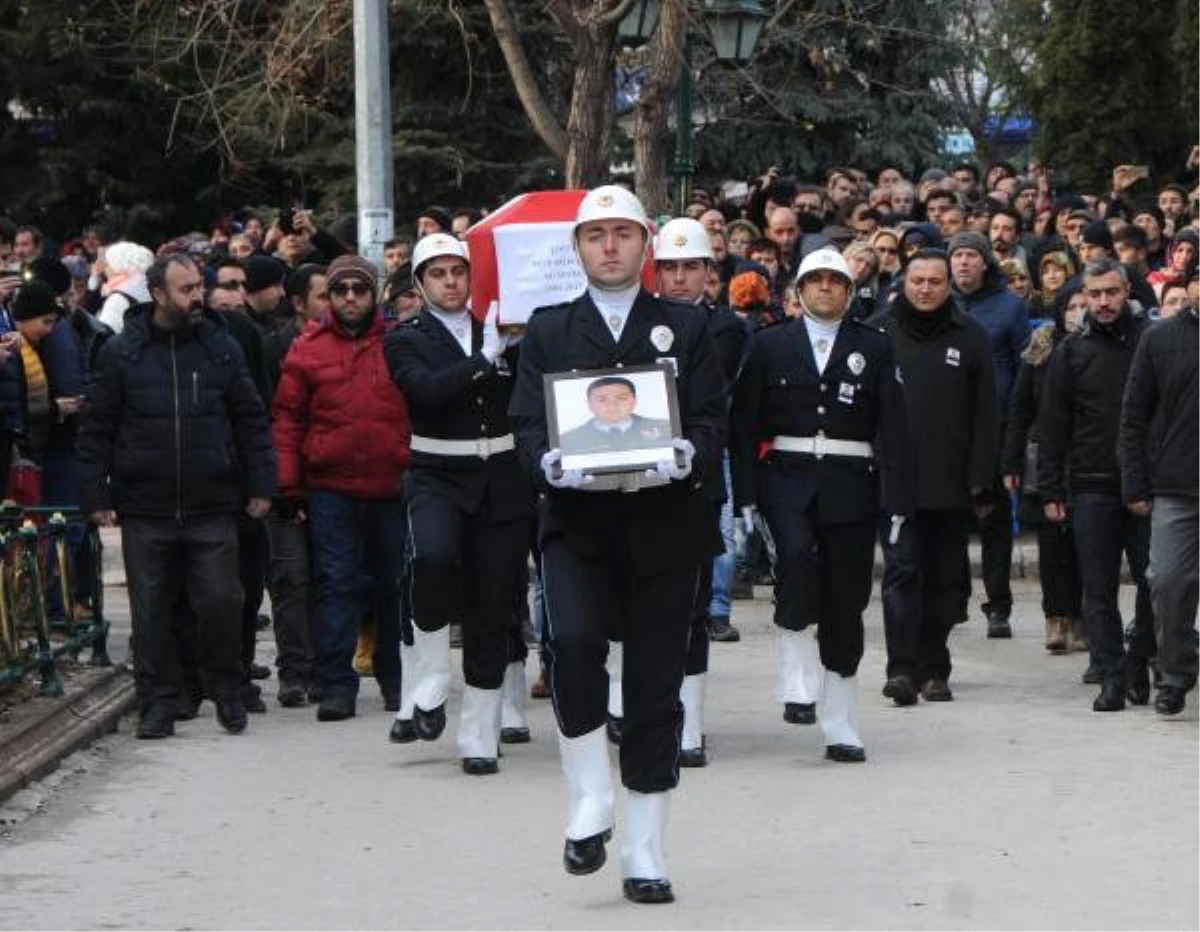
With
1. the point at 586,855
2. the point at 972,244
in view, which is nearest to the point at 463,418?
the point at 586,855

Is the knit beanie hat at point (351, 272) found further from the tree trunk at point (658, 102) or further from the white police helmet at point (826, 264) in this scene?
the tree trunk at point (658, 102)

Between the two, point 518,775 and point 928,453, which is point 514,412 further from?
point 928,453

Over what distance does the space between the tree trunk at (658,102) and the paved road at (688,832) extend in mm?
7819

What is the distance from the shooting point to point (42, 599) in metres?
12.8

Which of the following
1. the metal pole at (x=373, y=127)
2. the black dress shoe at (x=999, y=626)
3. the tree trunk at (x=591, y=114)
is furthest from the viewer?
the tree trunk at (x=591, y=114)

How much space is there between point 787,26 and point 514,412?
967 inches

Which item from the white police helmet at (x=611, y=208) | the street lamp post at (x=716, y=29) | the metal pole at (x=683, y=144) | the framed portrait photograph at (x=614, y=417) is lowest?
the framed portrait photograph at (x=614, y=417)

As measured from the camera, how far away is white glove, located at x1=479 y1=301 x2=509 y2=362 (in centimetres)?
1162

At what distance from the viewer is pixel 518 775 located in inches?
451

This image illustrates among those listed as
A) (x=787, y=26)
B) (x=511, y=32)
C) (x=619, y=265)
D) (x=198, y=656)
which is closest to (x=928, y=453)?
(x=198, y=656)

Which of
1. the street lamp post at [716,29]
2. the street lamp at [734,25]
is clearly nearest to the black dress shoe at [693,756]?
the street lamp post at [716,29]

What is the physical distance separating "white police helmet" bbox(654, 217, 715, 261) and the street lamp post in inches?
308

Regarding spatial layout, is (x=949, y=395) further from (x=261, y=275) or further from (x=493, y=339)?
(x=261, y=275)

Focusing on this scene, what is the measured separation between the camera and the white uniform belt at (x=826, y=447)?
11.9 metres
